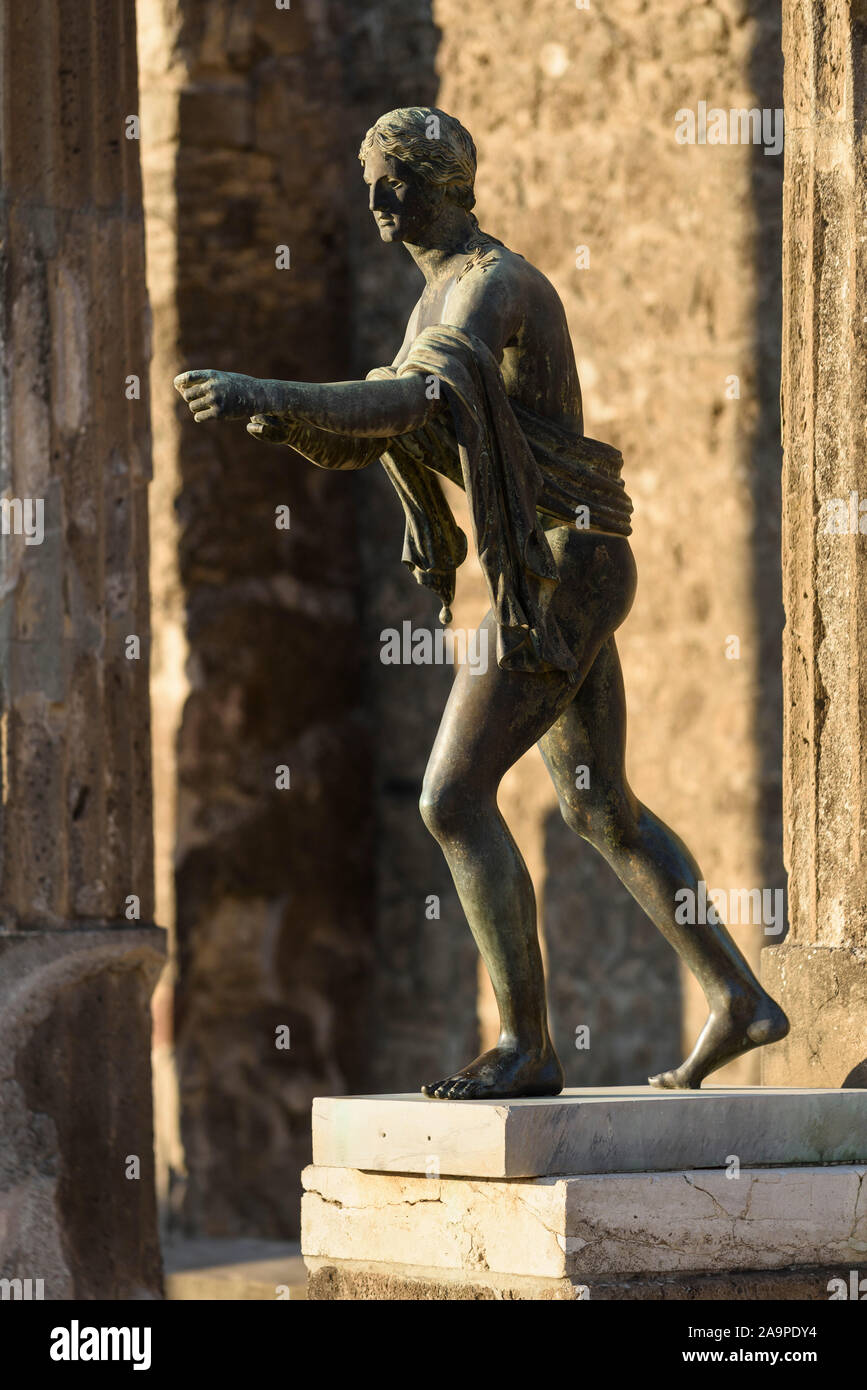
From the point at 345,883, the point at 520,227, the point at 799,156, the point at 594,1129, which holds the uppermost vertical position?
the point at 520,227

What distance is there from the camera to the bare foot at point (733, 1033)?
479 cm

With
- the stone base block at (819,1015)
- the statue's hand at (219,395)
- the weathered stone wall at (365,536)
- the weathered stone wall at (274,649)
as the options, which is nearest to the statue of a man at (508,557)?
the statue's hand at (219,395)

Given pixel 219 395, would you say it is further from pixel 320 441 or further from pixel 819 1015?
pixel 819 1015

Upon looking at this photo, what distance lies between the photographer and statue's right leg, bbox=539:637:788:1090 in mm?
4746

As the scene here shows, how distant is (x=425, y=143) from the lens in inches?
181

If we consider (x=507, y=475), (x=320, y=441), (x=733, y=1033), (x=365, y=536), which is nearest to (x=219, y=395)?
(x=320, y=441)

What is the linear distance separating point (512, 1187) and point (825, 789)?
139cm

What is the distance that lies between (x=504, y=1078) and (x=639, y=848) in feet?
1.68

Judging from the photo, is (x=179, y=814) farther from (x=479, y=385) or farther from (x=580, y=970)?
(x=479, y=385)

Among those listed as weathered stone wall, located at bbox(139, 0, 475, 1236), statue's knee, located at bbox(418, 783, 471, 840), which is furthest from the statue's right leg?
weathered stone wall, located at bbox(139, 0, 475, 1236)

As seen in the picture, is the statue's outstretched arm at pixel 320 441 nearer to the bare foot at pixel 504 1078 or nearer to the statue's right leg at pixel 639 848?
the statue's right leg at pixel 639 848

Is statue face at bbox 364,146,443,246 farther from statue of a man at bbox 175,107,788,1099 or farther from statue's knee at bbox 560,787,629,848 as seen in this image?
statue's knee at bbox 560,787,629,848
